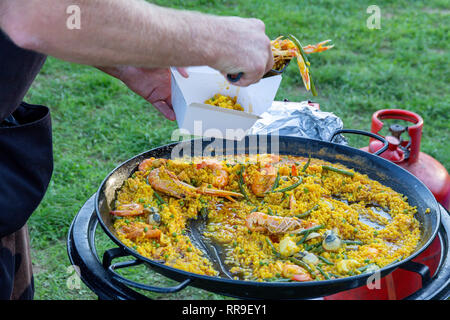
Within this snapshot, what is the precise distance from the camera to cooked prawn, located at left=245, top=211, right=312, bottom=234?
73.1 inches

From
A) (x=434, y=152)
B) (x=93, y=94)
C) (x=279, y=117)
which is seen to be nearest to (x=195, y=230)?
(x=279, y=117)

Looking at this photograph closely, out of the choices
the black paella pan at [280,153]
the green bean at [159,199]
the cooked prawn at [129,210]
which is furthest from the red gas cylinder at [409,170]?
the cooked prawn at [129,210]

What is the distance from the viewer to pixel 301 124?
9.50 feet

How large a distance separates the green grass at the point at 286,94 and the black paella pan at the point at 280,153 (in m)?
1.14

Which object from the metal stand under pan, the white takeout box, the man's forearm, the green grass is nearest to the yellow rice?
the metal stand under pan

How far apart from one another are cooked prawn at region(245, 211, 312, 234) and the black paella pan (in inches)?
12.4

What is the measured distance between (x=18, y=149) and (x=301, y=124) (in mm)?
1638

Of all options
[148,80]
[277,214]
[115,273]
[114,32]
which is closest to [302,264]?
[277,214]

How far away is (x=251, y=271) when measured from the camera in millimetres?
1723

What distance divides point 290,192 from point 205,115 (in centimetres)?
52

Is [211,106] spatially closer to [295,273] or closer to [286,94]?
[295,273]

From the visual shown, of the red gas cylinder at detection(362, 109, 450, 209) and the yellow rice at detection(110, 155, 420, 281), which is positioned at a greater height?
the yellow rice at detection(110, 155, 420, 281)

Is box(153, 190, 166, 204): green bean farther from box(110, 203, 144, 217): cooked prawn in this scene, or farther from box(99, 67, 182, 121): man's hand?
box(99, 67, 182, 121): man's hand

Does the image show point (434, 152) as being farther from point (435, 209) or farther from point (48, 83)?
point (48, 83)
